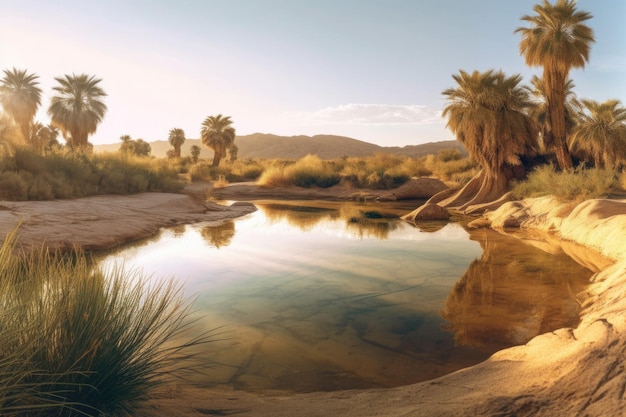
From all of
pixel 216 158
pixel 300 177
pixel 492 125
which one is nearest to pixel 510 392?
pixel 492 125

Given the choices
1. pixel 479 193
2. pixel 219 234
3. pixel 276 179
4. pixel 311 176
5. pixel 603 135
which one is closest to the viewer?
pixel 219 234

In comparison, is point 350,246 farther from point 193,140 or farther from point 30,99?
point 193,140

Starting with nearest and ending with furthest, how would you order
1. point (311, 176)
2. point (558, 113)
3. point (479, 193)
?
point (479, 193) → point (558, 113) → point (311, 176)

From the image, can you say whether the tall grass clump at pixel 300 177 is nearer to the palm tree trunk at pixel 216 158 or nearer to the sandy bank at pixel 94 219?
the sandy bank at pixel 94 219

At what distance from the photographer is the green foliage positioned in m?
11.1

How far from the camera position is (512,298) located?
5.49 m

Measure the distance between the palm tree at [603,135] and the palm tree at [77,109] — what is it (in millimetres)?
28260

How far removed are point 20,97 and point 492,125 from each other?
101 ft

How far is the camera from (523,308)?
5.05 m

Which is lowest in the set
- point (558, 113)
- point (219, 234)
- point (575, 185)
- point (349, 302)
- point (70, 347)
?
point (349, 302)

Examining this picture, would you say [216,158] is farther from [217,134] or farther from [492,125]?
[492,125]

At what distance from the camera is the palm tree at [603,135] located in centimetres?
1984

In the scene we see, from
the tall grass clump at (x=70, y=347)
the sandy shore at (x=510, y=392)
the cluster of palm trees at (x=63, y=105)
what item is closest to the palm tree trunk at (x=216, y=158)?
the cluster of palm trees at (x=63, y=105)

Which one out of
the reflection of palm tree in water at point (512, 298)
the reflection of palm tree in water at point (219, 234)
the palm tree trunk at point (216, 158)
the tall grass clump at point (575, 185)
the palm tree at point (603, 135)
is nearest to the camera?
the reflection of palm tree in water at point (512, 298)
